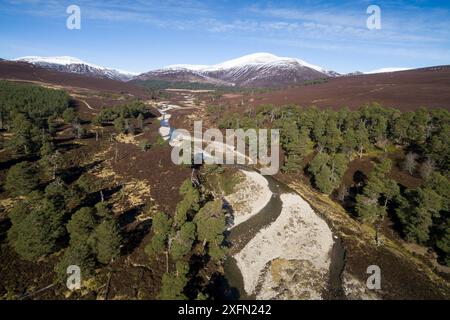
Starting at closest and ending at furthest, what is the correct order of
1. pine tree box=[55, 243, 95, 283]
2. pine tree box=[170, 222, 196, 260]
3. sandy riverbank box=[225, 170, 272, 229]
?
pine tree box=[55, 243, 95, 283] → pine tree box=[170, 222, 196, 260] → sandy riverbank box=[225, 170, 272, 229]

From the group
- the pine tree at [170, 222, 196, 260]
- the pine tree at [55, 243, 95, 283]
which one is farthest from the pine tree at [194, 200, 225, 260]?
the pine tree at [55, 243, 95, 283]

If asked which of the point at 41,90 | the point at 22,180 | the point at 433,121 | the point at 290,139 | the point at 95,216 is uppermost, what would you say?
the point at 41,90

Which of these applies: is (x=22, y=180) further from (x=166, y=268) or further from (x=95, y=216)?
(x=166, y=268)

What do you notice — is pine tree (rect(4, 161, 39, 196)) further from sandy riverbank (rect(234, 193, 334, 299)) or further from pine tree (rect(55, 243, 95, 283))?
sandy riverbank (rect(234, 193, 334, 299))

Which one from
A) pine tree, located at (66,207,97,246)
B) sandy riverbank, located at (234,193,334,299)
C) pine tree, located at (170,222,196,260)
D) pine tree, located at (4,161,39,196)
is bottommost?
sandy riverbank, located at (234,193,334,299)

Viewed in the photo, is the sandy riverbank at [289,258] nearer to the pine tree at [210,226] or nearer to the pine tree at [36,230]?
the pine tree at [210,226]
